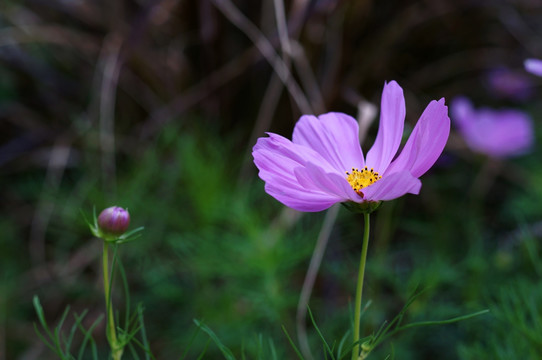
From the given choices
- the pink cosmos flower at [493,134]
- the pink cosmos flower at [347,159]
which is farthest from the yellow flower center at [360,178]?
the pink cosmos flower at [493,134]

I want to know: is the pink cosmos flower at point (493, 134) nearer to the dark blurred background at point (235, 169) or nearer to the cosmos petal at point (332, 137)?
the dark blurred background at point (235, 169)

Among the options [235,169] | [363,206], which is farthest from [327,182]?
[235,169]

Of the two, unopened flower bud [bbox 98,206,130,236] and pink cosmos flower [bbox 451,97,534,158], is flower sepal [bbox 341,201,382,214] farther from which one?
pink cosmos flower [bbox 451,97,534,158]

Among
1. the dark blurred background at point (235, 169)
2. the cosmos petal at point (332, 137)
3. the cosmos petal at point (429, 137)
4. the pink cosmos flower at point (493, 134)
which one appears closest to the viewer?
the cosmos petal at point (429, 137)

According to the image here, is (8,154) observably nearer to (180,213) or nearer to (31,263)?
(31,263)

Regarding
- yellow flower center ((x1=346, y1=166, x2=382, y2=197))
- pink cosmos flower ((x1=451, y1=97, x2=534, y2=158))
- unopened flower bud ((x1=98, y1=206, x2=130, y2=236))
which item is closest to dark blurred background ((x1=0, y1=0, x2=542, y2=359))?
pink cosmos flower ((x1=451, y1=97, x2=534, y2=158))

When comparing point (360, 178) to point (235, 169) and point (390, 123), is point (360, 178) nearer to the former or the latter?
point (390, 123)
